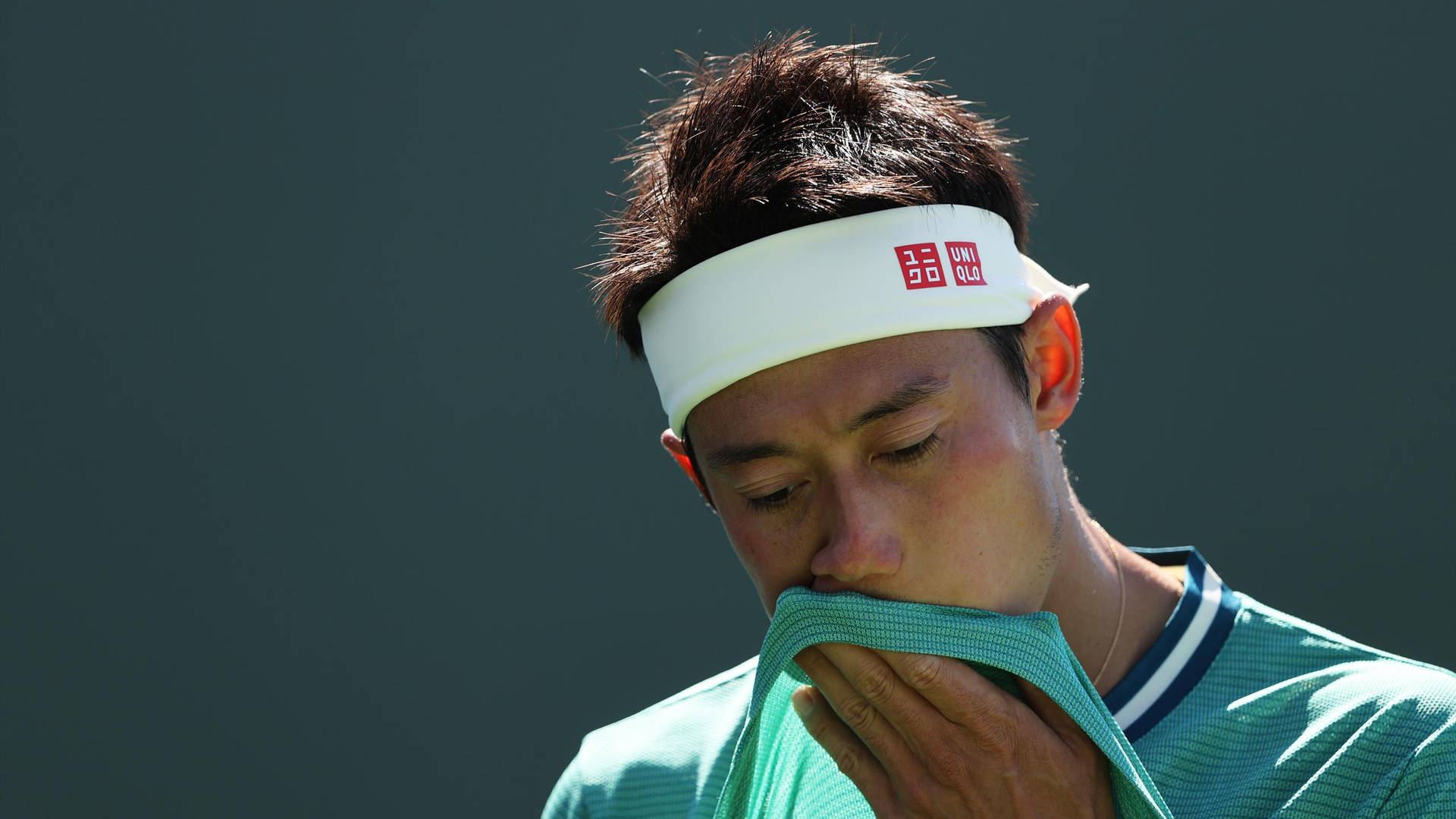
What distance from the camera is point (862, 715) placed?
1.41 meters

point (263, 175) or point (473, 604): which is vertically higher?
point (263, 175)

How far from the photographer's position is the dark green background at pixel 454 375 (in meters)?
2.76

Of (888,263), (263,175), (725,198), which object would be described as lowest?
(888,263)

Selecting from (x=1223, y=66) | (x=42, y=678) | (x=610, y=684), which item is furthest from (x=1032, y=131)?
(x=42, y=678)

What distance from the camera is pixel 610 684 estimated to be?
297 centimetres

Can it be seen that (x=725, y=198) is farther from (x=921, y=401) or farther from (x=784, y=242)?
(x=921, y=401)

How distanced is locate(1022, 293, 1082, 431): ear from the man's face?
0.09m

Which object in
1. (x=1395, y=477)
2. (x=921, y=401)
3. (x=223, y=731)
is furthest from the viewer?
(x=223, y=731)

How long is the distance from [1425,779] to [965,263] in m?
0.69

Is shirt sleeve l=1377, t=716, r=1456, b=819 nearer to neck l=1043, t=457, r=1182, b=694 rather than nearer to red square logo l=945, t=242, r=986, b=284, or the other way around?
neck l=1043, t=457, r=1182, b=694

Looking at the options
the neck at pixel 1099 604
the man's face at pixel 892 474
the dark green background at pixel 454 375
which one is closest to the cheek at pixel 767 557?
the man's face at pixel 892 474

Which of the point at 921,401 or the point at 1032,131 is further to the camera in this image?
the point at 1032,131

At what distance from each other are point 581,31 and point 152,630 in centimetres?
159

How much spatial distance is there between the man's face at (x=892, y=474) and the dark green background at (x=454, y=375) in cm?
149
